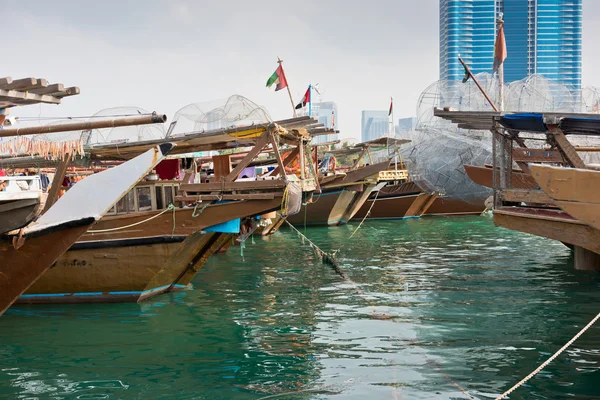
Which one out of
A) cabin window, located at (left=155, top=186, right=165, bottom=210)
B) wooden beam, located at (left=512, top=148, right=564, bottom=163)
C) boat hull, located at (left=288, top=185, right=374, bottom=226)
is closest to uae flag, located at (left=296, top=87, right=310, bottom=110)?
boat hull, located at (left=288, top=185, right=374, bottom=226)

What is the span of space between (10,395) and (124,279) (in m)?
4.27

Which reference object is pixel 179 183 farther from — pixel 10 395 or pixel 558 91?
→ pixel 558 91

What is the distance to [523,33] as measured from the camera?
111625 mm

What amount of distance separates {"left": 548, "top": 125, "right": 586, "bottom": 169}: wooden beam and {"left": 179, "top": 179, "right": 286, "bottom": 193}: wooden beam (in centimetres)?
430

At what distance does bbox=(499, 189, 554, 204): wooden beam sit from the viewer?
8.23 m

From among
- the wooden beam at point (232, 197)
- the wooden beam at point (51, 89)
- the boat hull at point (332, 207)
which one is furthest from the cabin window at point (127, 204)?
the boat hull at point (332, 207)

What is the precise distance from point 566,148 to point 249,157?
15.9 ft

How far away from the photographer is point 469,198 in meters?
20.7

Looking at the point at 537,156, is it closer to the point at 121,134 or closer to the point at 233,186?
the point at 233,186

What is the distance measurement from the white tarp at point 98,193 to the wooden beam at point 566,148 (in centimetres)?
452

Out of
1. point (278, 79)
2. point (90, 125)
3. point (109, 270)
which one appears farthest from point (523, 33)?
point (90, 125)

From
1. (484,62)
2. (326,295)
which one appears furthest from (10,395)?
(484,62)

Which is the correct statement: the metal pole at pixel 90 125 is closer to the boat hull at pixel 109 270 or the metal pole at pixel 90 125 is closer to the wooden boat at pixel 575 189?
the boat hull at pixel 109 270

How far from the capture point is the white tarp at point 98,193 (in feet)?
24.8
